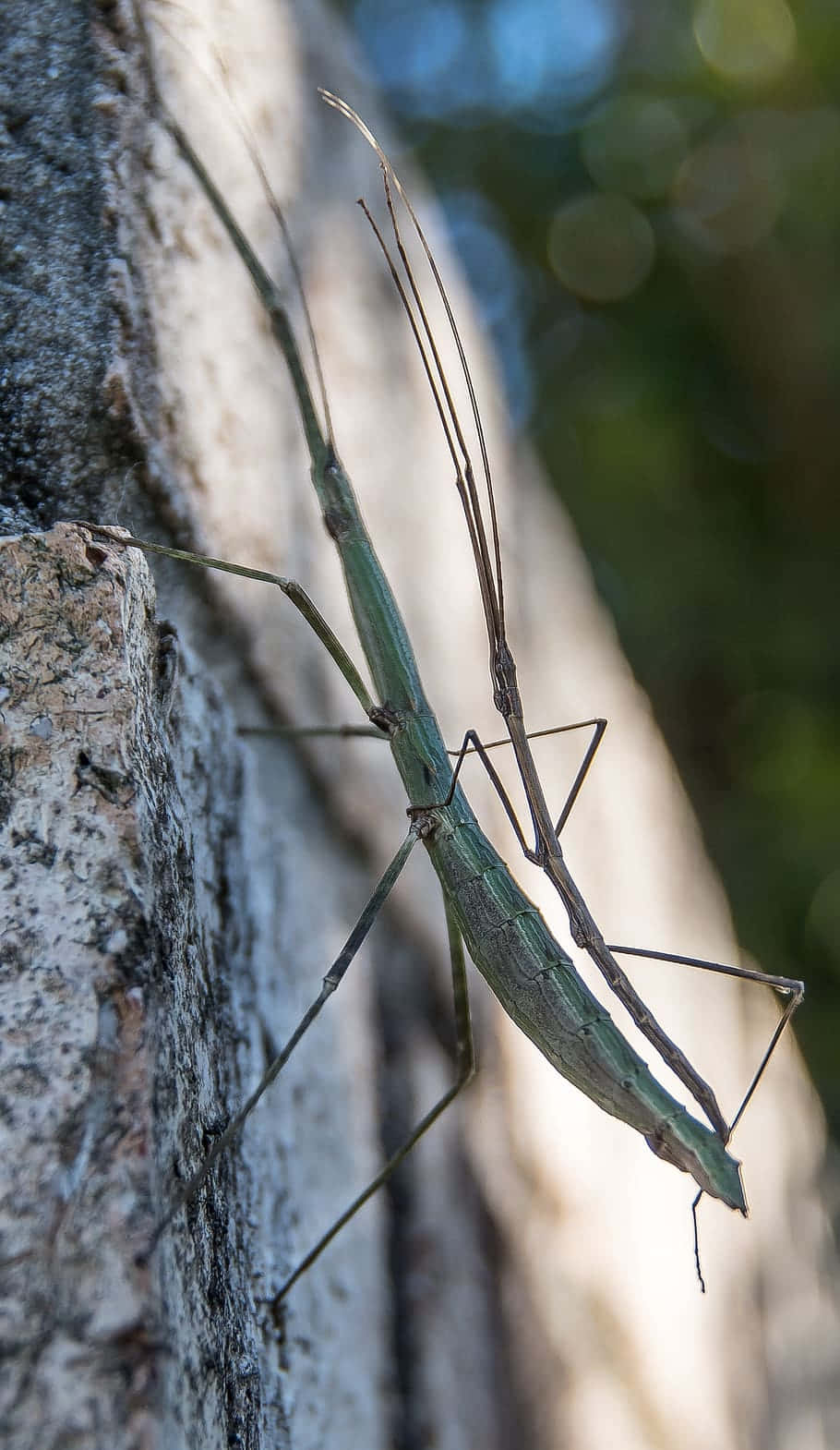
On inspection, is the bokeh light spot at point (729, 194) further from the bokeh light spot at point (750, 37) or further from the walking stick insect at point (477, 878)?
the walking stick insect at point (477, 878)

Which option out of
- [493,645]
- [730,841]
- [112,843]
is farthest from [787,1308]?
[112,843]

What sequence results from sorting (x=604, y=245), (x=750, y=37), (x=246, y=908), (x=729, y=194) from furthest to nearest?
(x=604, y=245), (x=729, y=194), (x=750, y=37), (x=246, y=908)

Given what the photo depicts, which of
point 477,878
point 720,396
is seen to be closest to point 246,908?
point 477,878

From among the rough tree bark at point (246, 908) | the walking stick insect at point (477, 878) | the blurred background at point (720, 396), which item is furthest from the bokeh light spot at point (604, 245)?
the walking stick insect at point (477, 878)

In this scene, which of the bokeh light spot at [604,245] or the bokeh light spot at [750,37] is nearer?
the bokeh light spot at [750,37]

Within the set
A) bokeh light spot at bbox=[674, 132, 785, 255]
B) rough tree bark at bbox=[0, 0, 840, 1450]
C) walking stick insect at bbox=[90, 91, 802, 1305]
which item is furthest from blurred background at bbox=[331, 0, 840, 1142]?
walking stick insect at bbox=[90, 91, 802, 1305]

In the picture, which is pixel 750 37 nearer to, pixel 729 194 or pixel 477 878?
pixel 729 194

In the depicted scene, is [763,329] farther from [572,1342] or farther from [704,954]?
[572,1342]
